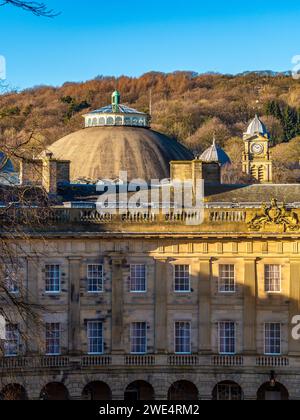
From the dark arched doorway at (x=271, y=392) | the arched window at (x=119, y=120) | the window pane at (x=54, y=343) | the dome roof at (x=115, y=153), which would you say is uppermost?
the arched window at (x=119, y=120)

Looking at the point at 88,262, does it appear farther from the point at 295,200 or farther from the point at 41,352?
the point at 295,200

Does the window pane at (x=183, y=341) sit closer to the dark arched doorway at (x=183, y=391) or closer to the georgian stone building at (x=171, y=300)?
the georgian stone building at (x=171, y=300)

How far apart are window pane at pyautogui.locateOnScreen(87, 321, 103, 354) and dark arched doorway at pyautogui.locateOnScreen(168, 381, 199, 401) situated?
3277mm

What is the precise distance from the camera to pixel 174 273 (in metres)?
50.3

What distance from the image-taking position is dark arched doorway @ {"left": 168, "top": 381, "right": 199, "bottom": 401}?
50.2 meters

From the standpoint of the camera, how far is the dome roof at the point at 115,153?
203 ft

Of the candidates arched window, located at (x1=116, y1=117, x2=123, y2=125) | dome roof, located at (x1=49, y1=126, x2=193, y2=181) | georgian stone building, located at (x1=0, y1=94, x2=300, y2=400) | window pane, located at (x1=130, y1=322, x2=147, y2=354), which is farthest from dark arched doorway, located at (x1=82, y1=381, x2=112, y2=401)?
arched window, located at (x1=116, y1=117, x2=123, y2=125)

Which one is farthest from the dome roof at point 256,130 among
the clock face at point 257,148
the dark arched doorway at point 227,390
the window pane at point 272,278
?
the dark arched doorway at point 227,390

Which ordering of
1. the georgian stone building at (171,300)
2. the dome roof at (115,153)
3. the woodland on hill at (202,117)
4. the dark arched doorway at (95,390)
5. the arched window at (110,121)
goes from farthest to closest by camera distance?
the woodland on hill at (202,117), the arched window at (110,121), the dome roof at (115,153), the dark arched doorway at (95,390), the georgian stone building at (171,300)

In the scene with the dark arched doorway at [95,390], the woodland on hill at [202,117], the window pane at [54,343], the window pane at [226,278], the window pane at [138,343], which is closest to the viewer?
the window pane at [54,343]

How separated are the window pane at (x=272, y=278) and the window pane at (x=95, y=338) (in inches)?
268

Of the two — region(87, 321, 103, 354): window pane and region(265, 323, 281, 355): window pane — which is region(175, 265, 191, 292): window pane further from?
region(265, 323, 281, 355): window pane
